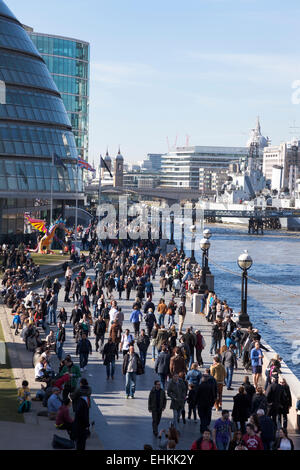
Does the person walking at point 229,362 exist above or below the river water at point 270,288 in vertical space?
above

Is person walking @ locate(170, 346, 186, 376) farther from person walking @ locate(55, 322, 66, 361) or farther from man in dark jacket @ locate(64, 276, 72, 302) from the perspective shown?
man in dark jacket @ locate(64, 276, 72, 302)

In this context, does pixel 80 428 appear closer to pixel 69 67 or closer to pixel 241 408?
pixel 241 408

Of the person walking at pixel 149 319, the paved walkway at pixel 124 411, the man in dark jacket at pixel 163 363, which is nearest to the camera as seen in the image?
the paved walkway at pixel 124 411

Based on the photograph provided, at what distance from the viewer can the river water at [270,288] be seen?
38.8 metres

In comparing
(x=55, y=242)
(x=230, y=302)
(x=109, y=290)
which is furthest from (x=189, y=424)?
(x=55, y=242)

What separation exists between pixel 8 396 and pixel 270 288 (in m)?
45.1

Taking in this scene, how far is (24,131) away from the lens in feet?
229

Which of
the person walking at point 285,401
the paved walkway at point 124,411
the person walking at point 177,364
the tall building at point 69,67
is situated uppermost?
the tall building at point 69,67

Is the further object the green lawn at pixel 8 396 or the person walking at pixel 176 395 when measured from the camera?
the person walking at pixel 176 395

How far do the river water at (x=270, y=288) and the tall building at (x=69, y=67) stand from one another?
32033 millimetres

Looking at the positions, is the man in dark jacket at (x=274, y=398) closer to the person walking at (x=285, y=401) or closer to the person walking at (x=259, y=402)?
the person walking at (x=285, y=401)

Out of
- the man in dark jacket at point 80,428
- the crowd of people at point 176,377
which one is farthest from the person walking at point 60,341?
the man in dark jacket at point 80,428

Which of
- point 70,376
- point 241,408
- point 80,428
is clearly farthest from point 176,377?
point 80,428

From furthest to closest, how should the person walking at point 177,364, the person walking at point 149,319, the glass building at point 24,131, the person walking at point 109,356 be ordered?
1. the glass building at point 24,131
2. the person walking at point 149,319
3. the person walking at point 109,356
4. the person walking at point 177,364
